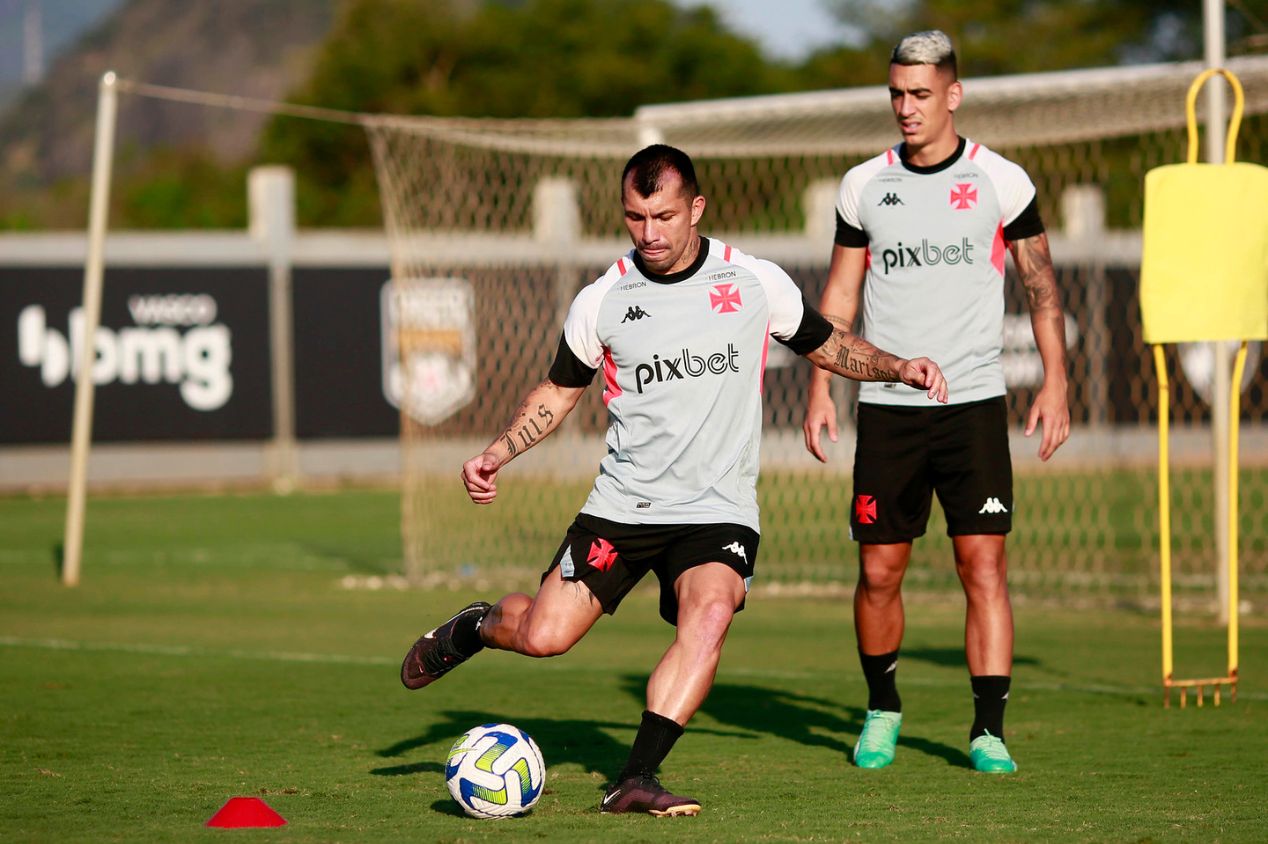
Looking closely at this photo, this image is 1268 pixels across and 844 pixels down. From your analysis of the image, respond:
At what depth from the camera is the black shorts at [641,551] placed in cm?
551

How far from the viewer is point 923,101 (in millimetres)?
6250

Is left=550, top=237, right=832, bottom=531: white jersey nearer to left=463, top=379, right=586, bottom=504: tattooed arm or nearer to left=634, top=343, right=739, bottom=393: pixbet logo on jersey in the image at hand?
left=634, top=343, right=739, bottom=393: pixbet logo on jersey

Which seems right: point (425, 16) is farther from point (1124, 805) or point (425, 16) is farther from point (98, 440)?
point (1124, 805)

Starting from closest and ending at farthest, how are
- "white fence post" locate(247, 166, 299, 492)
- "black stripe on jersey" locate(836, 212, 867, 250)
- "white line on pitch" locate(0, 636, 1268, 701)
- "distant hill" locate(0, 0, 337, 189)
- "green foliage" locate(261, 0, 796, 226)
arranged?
"black stripe on jersey" locate(836, 212, 867, 250), "white line on pitch" locate(0, 636, 1268, 701), "white fence post" locate(247, 166, 299, 492), "green foliage" locate(261, 0, 796, 226), "distant hill" locate(0, 0, 337, 189)

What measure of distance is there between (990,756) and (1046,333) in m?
1.45

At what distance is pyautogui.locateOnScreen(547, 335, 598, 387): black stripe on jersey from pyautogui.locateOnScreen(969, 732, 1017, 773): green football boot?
1.83 m

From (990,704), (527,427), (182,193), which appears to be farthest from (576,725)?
(182,193)

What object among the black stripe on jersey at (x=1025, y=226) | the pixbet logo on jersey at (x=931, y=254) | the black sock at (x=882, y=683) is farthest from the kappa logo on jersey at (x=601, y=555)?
the black stripe on jersey at (x=1025, y=226)

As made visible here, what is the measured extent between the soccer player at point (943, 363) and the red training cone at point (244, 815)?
2.14m

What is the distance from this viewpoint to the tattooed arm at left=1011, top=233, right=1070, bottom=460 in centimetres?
628

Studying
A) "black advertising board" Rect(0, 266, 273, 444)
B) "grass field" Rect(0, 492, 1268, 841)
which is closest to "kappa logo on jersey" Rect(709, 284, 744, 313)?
"grass field" Rect(0, 492, 1268, 841)

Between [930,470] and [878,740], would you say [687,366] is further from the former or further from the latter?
[878,740]

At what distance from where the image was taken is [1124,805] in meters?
5.48

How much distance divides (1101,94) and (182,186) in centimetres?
4898
